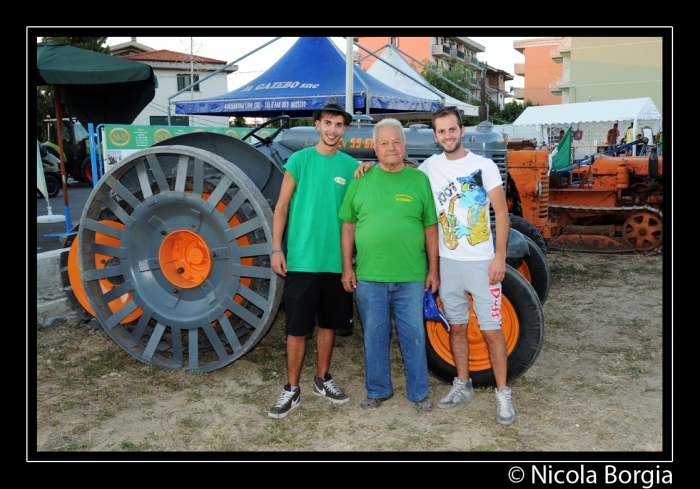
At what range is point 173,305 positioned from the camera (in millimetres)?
4180

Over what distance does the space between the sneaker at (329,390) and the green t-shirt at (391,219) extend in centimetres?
80

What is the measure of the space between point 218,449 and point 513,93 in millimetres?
69853

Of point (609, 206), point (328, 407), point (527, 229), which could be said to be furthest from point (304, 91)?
point (328, 407)

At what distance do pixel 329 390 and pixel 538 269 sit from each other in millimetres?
2461

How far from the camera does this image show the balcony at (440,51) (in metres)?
61.3

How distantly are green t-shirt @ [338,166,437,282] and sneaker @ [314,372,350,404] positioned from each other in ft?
2.62

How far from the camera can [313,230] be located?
11.8 feet

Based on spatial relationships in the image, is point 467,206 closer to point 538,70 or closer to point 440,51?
point 440,51

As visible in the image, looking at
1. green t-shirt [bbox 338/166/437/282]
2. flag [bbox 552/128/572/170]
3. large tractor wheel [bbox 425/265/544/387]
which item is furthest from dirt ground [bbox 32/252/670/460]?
flag [bbox 552/128/572/170]

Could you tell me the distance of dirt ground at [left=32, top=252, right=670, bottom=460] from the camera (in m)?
3.36

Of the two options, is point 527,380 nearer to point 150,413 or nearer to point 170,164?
point 150,413

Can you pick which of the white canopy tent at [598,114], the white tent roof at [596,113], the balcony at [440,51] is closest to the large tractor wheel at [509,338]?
the white canopy tent at [598,114]

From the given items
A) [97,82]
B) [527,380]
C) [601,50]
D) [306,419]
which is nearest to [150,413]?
[306,419]

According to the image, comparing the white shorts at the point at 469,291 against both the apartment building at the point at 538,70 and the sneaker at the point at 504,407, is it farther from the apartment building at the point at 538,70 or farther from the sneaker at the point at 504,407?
the apartment building at the point at 538,70
